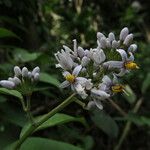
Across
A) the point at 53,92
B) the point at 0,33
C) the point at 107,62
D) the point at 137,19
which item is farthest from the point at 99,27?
the point at 107,62

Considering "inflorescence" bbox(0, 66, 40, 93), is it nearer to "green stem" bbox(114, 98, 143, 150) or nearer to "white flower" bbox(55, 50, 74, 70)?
"white flower" bbox(55, 50, 74, 70)

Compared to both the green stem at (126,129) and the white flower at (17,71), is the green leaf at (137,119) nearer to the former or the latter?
the green stem at (126,129)

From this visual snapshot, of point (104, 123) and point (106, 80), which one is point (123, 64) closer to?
point (106, 80)

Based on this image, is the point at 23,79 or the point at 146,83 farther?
the point at 146,83

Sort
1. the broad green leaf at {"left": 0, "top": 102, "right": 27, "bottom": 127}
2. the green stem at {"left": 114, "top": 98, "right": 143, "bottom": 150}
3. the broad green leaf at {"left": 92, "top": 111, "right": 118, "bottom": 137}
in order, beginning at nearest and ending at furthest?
the broad green leaf at {"left": 0, "top": 102, "right": 27, "bottom": 127}
the broad green leaf at {"left": 92, "top": 111, "right": 118, "bottom": 137}
the green stem at {"left": 114, "top": 98, "right": 143, "bottom": 150}

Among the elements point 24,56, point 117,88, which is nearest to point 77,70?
point 117,88

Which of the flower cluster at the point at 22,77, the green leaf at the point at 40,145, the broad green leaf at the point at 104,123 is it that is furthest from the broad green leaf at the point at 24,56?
the flower cluster at the point at 22,77

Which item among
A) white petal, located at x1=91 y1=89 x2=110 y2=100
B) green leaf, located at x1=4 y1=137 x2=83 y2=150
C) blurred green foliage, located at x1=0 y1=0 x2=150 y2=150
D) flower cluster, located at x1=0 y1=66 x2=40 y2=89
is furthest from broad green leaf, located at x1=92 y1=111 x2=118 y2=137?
white petal, located at x1=91 y1=89 x2=110 y2=100

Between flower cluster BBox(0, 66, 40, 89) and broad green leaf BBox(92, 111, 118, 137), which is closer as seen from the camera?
flower cluster BBox(0, 66, 40, 89)
